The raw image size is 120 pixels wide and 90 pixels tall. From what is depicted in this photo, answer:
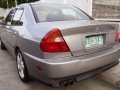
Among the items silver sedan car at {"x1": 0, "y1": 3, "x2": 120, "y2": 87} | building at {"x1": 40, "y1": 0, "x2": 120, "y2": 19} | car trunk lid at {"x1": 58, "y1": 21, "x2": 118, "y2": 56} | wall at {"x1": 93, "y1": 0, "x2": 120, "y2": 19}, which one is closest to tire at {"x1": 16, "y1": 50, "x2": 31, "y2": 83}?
silver sedan car at {"x1": 0, "y1": 3, "x2": 120, "y2": 87}

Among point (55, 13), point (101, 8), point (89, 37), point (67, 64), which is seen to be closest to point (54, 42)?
point (67, 64)

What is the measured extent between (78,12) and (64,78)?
1.82 meters

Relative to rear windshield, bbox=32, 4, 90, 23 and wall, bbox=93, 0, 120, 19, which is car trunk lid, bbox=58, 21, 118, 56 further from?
wall, bbox=93, 0, 120, 19

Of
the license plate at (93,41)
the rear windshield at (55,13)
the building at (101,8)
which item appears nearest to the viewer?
the license plate at (93,41)

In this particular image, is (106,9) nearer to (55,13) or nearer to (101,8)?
(101,8)

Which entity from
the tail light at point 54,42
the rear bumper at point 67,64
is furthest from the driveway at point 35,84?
the tail light at point 54,42

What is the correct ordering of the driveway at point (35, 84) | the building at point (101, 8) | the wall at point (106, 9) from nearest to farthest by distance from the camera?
the driveway at point (35, 84), the building at point (101, 8), the wall at point (106, 9)

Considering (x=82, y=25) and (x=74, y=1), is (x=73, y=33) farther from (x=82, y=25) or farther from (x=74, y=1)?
(x=74, y=1)

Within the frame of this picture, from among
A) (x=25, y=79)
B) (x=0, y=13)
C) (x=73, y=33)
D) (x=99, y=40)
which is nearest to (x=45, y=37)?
(x=73, y=33)

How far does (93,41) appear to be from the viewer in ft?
10.1

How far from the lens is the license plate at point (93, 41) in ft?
9.93

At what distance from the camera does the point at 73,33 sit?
9.55 feet

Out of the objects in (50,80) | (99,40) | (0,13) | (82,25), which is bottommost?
(0,13)

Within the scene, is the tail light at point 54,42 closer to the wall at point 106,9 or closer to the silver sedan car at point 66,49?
the silver sedan car at point 66,49
